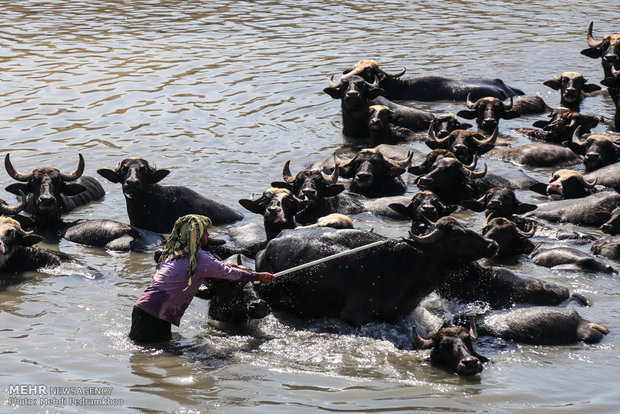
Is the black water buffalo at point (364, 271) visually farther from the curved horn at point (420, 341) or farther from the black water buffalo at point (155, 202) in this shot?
the black water buffalo at point (155, 202)

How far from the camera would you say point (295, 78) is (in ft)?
75.4

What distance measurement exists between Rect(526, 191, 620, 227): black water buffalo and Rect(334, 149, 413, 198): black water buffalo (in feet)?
7.50

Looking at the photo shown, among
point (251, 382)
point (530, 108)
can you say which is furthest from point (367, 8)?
point (251, 382)

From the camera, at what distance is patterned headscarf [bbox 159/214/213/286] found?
9.66 meters

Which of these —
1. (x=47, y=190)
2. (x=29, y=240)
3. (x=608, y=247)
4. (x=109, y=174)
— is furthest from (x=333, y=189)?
(x=29, y=240)

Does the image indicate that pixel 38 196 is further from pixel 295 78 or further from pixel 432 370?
pixel 295 78

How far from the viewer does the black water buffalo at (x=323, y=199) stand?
547 inches

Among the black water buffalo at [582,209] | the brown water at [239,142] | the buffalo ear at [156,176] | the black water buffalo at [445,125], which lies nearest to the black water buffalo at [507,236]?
the brown water at [239,142]

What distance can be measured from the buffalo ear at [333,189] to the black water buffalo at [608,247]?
11.0 ft

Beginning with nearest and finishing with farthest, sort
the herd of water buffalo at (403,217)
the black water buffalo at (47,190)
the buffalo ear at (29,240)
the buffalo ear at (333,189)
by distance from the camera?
the herd of water buffalo at (403,217) < the buffalo ear at (29,240) < the black water buffalo at (47,190) < the buffalo ear at (333,189)

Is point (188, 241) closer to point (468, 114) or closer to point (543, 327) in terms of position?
point (543, 327)

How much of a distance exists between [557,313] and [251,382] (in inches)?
118

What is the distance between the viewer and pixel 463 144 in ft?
54.8

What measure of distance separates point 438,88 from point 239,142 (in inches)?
213
